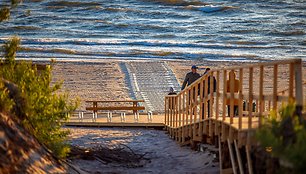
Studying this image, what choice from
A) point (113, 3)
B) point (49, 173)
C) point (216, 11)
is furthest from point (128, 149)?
point (113, 3)

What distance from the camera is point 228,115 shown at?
15.9 m

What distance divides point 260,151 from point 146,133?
8.43 m

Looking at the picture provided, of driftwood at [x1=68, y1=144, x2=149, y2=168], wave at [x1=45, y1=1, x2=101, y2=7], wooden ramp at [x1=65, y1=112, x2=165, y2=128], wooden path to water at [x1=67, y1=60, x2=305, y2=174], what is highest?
wave at [x1=45, y1=1, x2=101, y2=7]

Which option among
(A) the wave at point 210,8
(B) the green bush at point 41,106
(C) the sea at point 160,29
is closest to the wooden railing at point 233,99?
(B) the green bush at point 41,106

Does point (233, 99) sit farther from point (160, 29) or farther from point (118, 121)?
point (160, 29)

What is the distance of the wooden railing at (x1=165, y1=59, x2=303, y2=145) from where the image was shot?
9.61 m

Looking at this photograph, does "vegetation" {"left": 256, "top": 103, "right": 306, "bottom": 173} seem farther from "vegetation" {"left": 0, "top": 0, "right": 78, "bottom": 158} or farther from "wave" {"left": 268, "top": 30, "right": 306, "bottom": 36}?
"wave" {"left": 268, "top": 30, "right": 306, "bottom": 36}

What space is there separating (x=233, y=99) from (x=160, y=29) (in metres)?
46.9

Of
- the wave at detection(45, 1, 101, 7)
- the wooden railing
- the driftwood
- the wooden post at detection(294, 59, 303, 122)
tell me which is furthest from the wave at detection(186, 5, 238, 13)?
the wooden post at detection(294, 59, 303, 122)

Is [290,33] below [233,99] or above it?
below

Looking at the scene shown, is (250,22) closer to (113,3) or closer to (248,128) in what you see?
(113,3)

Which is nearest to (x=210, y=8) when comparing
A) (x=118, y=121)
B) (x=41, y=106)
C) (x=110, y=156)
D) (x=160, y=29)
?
(x=160, y=29)

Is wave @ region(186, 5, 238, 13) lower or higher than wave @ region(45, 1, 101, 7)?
lower

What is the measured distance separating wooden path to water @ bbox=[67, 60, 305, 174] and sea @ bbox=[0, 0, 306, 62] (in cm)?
1957
